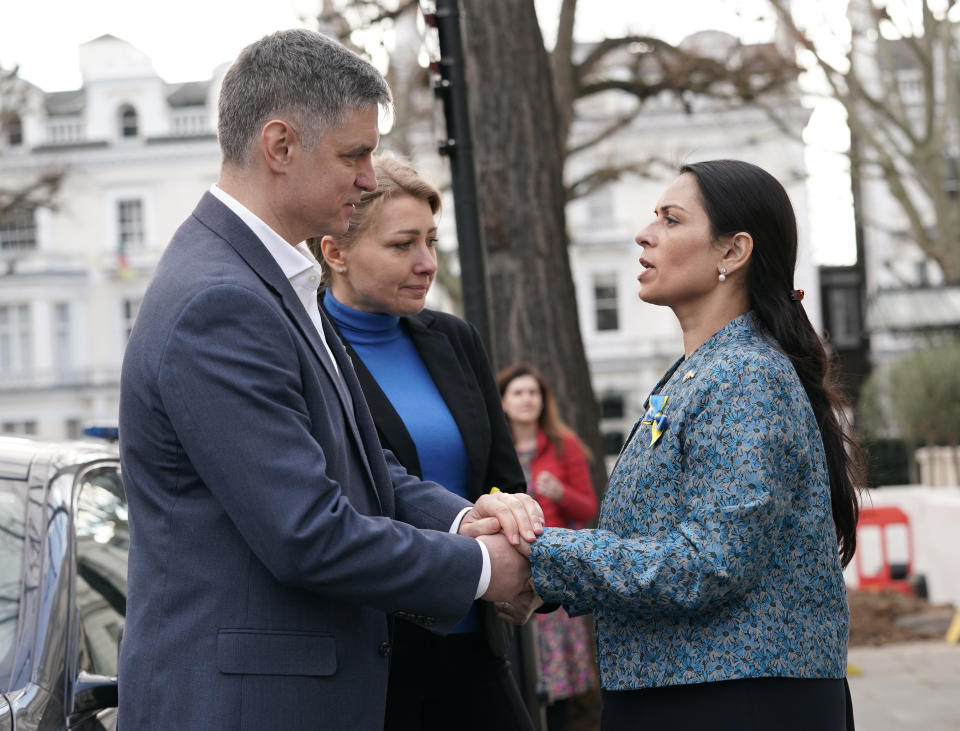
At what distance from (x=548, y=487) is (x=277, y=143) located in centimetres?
445

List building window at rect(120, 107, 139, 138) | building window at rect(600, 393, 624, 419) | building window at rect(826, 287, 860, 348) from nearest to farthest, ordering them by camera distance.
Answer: building window at rect(826, 287, 860, 348)
building window at rect(600, 393, 624, 419)
building window at rect(120, 107, 139, 138)

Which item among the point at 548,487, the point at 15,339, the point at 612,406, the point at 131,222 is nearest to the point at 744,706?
the point at 548,487

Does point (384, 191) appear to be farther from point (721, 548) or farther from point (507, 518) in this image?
point (721, 548)

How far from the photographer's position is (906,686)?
332 inches

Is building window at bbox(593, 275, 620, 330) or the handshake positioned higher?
building window at bbox(593, 275, 620, 330)

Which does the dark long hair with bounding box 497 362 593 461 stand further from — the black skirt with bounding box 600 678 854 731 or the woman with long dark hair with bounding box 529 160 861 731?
the black skirt with bounding box 600 678 854 731

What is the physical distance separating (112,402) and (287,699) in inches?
1750

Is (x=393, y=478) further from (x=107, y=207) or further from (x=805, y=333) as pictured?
(x=107, y=207)

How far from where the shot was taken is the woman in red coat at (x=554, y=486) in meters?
6.75

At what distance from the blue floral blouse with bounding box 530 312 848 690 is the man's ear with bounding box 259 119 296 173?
954 millimetres

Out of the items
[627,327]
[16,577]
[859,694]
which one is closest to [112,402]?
[627,327]

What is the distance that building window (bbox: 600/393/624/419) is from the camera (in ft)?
142

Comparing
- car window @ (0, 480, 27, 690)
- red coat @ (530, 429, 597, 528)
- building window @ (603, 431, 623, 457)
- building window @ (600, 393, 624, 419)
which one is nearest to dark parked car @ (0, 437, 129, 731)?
car window @ (0, 480, 27, 690)

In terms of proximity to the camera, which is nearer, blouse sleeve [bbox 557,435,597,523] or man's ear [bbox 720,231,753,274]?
man's ear [bbox 720,231,753,274]
